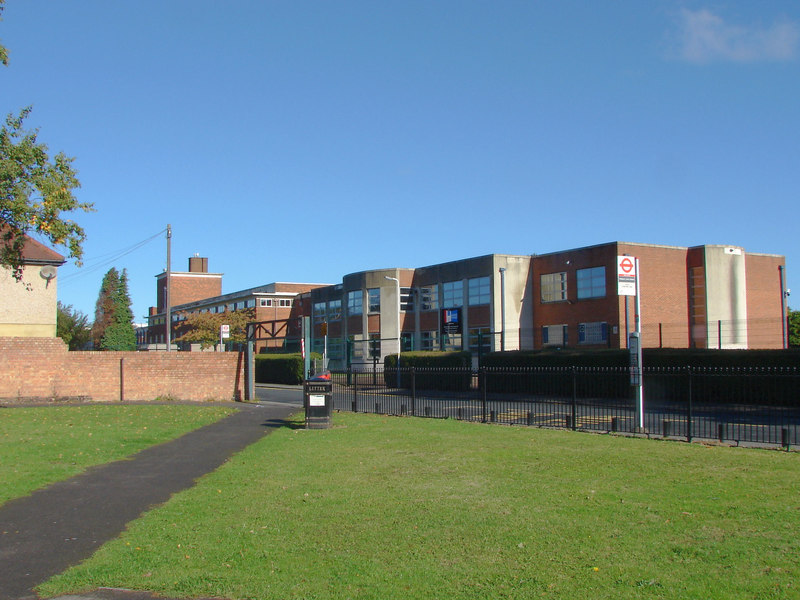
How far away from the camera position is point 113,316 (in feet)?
244

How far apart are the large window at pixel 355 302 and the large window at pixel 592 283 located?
62.1 ft

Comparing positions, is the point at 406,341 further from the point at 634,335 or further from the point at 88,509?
the point at 88,509

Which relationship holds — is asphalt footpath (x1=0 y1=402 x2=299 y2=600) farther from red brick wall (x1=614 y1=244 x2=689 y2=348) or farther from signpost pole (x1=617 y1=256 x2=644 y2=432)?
red brick wall (x1=614 y1=244 x2=689 y2=348)

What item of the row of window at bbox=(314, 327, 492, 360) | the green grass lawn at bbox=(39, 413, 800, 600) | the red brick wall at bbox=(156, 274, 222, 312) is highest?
the red brick wall at bbox=(156, 274, 222, 312)

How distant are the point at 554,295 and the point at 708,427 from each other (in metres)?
28.6

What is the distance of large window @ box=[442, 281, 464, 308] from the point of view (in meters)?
49.2

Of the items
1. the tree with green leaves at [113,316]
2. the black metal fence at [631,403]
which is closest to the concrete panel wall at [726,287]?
the black metal fence at [631,403]

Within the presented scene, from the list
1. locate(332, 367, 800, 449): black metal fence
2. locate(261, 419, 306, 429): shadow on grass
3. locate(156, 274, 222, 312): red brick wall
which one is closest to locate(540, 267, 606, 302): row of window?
locate(332, 367, 800, 449): black metal fence

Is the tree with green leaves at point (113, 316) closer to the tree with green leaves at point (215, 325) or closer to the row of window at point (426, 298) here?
the tree with green leaves at point (215, 325)

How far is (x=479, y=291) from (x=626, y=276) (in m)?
29.1

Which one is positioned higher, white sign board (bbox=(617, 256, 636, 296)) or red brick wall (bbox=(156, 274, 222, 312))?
red brick wall (bbox=(156, 274, 222, 312))

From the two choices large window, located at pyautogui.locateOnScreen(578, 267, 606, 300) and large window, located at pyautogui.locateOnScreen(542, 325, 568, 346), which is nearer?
large window, located at pyautogui.locateOnScreen(578, 267, 606, 300)

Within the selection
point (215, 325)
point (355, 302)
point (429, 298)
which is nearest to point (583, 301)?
point (429, 298)

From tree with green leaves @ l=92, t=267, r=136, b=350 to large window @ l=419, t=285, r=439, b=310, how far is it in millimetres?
33076
